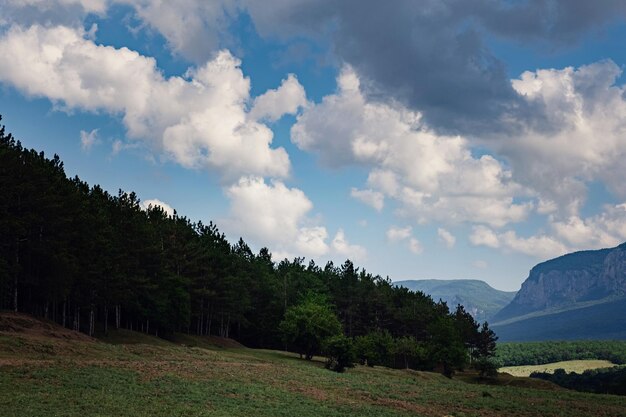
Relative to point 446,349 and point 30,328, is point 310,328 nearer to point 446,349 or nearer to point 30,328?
point 446,349

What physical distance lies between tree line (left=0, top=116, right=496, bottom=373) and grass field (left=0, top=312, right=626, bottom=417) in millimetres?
11177

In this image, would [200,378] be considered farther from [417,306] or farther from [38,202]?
[417,306]

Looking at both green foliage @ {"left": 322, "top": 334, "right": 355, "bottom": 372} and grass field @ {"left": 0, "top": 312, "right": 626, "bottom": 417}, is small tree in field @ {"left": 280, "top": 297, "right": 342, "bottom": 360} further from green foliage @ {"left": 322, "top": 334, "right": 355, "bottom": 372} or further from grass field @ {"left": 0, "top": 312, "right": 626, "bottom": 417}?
grass field @ {"left": 0, "top": 312, "right": 626, "bottom": 417}

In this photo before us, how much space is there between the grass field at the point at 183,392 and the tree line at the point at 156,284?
11.2 m

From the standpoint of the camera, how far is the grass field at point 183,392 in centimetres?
3081

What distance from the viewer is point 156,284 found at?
82625 mm

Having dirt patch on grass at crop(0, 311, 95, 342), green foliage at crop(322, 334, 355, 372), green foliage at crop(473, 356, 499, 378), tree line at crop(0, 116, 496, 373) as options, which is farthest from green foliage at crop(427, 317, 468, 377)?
dirt patch on grass at crop(0, 311, 95, 342)

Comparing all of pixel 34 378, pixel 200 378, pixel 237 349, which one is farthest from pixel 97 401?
pixel 237 349

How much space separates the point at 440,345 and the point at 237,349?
1905 inches

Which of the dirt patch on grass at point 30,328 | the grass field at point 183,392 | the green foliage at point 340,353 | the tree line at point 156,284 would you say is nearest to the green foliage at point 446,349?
the tree line at point 156,284

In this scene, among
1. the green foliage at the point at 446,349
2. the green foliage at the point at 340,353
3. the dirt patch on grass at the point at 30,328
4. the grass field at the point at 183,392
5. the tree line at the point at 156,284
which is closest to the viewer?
the grass field at the point at 183,392

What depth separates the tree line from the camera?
60469mm

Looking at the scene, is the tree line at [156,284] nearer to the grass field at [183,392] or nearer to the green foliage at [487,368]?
the green foliage at [487,368]

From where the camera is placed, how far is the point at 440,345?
390 feet
